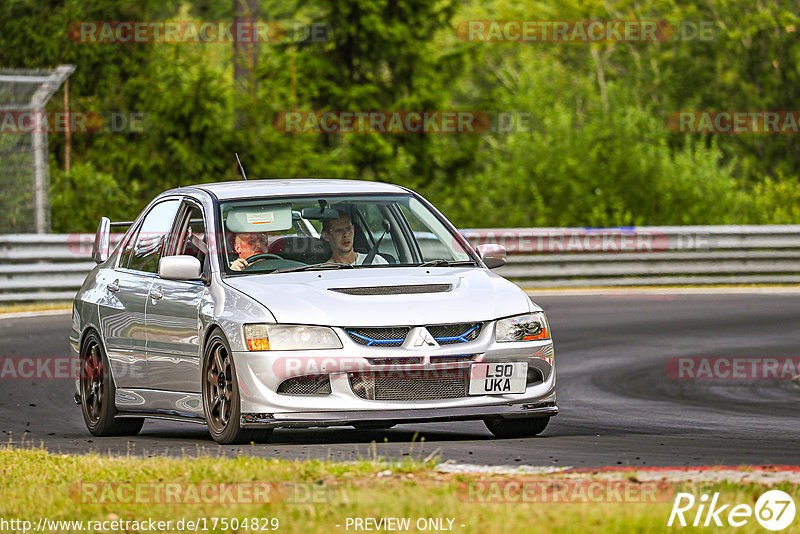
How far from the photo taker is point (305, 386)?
28.3 ft

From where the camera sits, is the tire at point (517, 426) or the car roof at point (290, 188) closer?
the tire at point (517, 426)

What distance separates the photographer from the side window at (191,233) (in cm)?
992

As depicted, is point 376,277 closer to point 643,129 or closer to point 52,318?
point 52,318

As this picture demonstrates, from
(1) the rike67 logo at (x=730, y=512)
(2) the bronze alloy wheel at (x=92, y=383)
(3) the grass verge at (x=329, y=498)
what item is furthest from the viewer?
(2) the bronze alloy wheel at (x=92, y=383)

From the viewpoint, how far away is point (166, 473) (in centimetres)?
736

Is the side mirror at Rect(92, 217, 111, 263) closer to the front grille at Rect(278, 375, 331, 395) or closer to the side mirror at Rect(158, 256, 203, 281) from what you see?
the side mirror at Rect(158, 256, 203, 281)

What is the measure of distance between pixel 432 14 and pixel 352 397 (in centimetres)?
3179

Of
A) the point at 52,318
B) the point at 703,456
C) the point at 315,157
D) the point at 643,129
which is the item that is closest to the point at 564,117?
the point at 643,129

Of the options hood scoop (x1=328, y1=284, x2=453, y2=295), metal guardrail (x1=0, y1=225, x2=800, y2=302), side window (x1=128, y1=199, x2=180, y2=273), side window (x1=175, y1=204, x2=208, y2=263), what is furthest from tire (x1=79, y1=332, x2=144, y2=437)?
metal guardrail (x1=0, y1=225, x2=800, y2=302)

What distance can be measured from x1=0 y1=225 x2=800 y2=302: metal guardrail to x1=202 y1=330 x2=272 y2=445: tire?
14.4 m

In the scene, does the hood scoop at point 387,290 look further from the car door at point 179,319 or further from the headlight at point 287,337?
the car door at point 179,319

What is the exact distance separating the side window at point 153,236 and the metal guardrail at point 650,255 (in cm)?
1269

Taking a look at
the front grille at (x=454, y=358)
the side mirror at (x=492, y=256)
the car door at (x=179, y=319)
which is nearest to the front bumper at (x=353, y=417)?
the front grille at (x=454, y=358)

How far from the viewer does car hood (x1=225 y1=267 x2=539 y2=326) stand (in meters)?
8.58
